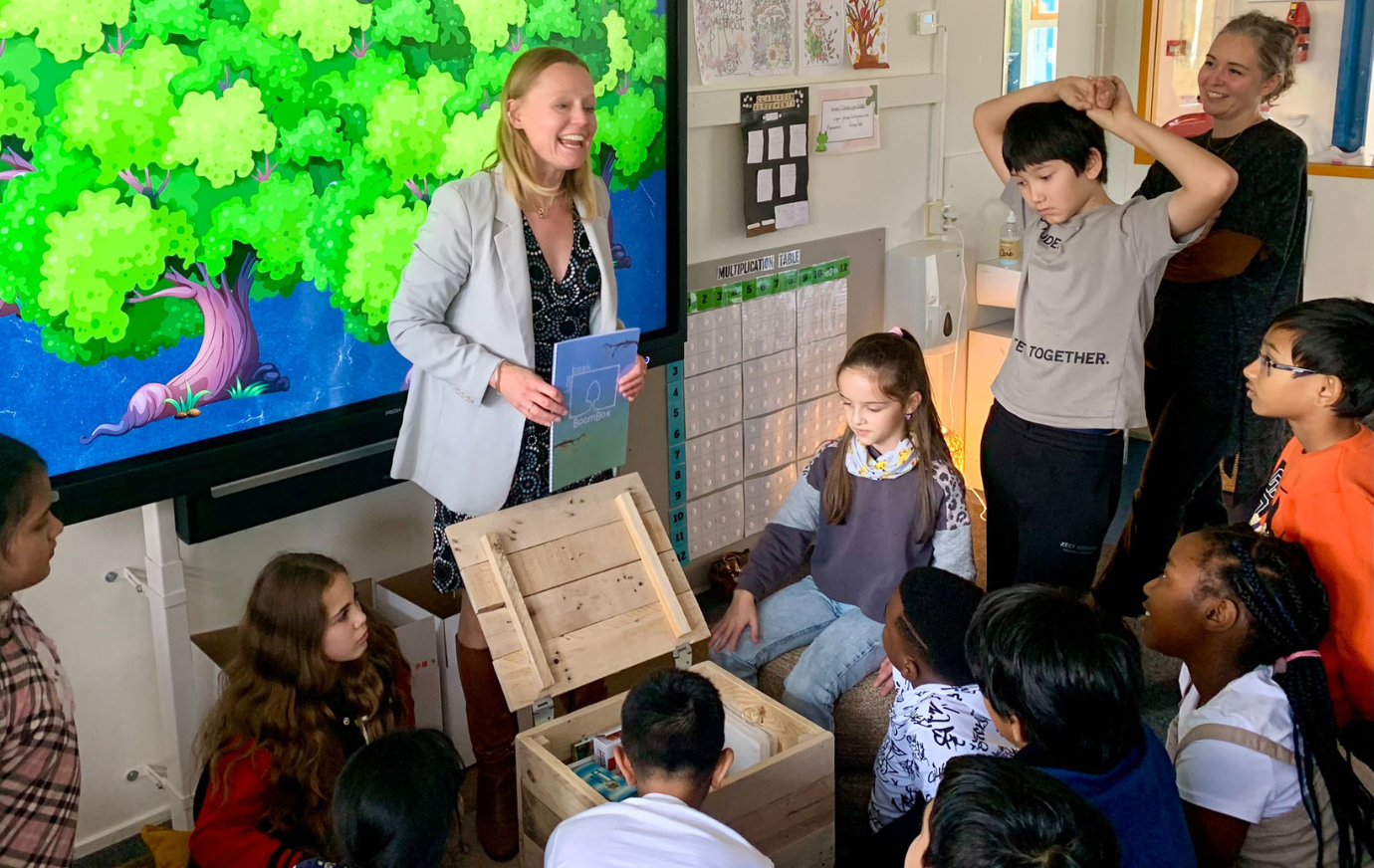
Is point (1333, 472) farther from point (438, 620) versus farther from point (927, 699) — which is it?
point (438, 620)

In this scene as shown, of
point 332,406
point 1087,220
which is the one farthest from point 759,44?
point 332,406

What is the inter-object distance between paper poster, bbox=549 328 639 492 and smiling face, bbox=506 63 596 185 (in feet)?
1.06

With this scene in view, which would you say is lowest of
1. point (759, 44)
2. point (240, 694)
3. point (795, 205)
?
point (240, 694)

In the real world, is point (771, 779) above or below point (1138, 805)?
below

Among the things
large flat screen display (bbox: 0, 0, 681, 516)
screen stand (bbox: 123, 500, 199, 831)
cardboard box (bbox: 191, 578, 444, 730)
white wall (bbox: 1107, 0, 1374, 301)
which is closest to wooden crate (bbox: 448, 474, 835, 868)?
cardboard box (bbox: 191, 578, 444, 730)

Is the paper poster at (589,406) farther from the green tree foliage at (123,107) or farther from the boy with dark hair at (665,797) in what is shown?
the green tree foliage at (123,107)

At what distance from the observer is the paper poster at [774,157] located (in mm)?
3172

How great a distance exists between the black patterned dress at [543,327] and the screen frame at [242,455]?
0.22 meters

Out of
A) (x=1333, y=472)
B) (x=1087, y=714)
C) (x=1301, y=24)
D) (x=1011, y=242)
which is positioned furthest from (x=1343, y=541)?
(x=1301, y=24)

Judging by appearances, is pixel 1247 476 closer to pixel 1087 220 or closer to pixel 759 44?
pixel 1087 220

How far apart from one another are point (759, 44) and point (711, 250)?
534 mm

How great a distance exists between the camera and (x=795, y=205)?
3.36 m

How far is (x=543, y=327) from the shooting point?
2.25 metres

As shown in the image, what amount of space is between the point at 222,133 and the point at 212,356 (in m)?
0.38
